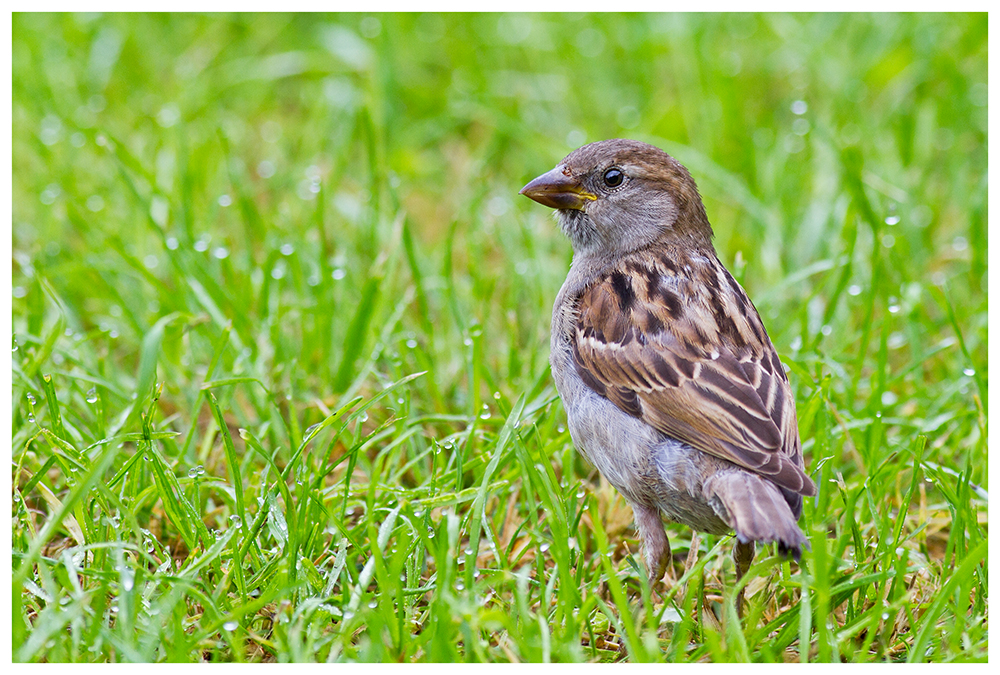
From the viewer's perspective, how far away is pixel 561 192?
12.5 feet

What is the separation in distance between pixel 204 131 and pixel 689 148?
259 centimetres

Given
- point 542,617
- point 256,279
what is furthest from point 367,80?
point 542,617

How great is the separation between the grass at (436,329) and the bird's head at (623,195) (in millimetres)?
492

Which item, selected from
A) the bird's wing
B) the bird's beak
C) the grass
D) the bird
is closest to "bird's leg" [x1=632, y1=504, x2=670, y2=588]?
the bird

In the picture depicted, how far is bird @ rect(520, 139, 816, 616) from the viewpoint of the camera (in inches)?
115

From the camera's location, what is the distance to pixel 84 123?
19.1 feet

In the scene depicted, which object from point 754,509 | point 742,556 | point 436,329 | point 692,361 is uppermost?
point 692,361

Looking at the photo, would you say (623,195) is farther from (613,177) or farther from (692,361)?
(692,361)

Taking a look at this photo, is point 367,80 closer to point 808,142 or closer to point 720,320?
point 808,142

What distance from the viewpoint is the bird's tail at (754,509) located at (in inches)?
104

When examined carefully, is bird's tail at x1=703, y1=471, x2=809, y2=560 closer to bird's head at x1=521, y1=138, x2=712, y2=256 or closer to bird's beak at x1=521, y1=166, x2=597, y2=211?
bird's head at x1=521, y1=138, x2=712, y2=256

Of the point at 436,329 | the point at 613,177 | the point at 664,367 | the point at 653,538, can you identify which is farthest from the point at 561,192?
→ the point at 653,538

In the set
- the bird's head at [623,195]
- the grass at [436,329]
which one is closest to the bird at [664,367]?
the bird's head at [623,195]

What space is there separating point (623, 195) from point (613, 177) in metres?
0.07
